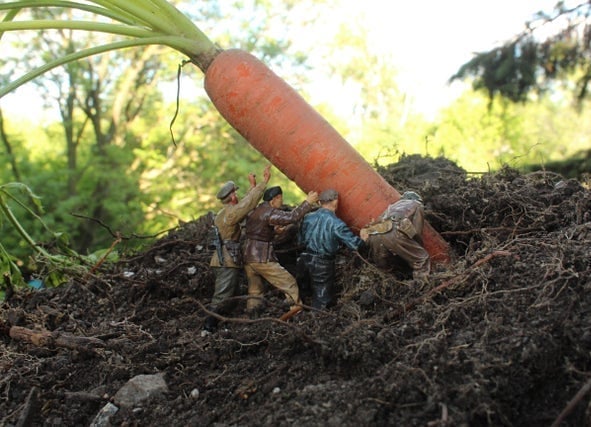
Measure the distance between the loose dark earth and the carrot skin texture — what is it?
49 cm

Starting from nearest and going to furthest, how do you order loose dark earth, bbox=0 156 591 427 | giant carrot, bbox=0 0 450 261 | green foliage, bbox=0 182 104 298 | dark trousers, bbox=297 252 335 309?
loose dark earth, bbox=0 156 591 427 → dark trousers, bbox=297 252 335 309 → giant carrot, bbox=0 0 450 261 → green foliage, bbox=0 182 104 298

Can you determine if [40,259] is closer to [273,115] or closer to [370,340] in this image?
[273,115]

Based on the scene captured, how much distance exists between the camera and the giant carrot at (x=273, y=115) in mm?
4719

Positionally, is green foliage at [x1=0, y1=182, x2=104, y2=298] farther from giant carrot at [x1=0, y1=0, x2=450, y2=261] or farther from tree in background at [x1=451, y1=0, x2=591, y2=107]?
tree in background at [x1=451, y1=0, x2=591, y2=107]

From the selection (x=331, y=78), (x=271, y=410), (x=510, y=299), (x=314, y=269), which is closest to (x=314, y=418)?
(x=271, y=410)

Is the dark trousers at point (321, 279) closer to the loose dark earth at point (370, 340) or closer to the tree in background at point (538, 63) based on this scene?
the loose dark earth at point (370, 340)

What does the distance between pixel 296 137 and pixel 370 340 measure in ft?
6.42

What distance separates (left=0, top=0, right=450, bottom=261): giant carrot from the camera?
472cm

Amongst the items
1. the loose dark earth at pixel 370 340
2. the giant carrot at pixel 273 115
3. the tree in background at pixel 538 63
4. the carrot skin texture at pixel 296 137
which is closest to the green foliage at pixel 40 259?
the loose dark earth at pixel 370 340

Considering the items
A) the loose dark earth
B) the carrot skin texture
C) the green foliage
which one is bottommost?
the loose dark earth

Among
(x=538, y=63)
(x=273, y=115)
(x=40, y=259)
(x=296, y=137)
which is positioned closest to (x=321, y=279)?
(x=296, y=137)

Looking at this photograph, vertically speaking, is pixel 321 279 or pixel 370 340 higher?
pixel 321 279

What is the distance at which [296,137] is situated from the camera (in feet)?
15.8

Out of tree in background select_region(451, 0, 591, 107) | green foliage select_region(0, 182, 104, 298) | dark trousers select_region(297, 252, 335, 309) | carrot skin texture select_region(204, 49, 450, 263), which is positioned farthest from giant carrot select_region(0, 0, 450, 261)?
tree in background select_region(451, 0, 591, 107)
